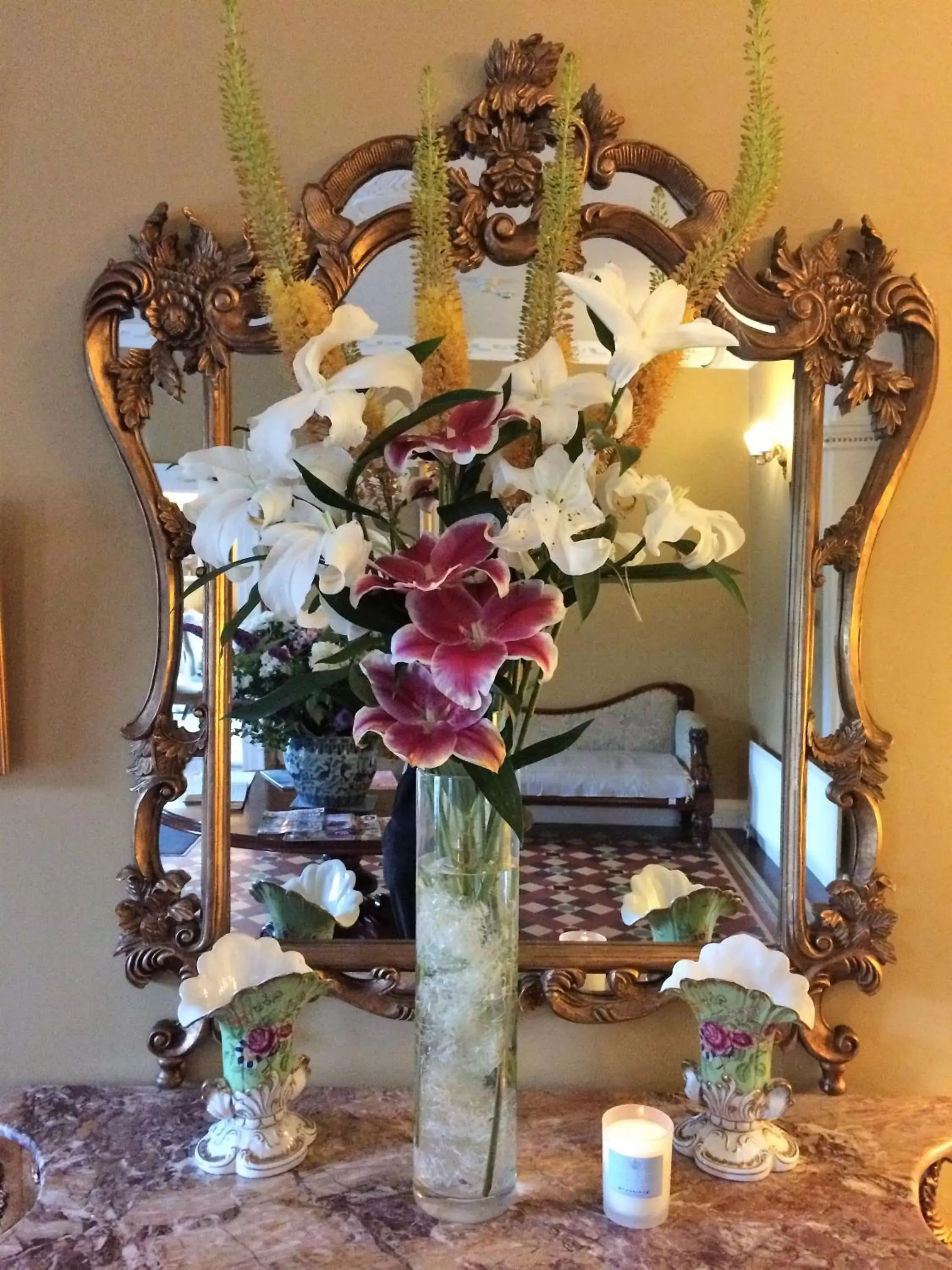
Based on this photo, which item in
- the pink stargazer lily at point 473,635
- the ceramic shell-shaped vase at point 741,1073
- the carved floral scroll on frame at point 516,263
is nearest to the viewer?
the pink stargazer lily at point 473,635

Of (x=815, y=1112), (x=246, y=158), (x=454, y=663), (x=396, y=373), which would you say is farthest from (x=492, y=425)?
(x=815, y=1112)

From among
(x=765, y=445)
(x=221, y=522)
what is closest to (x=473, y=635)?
(x=221, y=522)

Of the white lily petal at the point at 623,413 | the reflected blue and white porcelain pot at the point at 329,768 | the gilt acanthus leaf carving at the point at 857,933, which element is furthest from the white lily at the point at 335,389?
the gilt acanthus leaf carving at the point at 857,933

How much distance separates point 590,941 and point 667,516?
601 millimetres

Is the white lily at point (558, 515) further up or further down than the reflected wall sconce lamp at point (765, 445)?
further down

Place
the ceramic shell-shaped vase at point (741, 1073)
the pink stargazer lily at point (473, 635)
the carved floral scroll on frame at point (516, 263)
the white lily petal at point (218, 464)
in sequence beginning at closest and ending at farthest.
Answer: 1. the pink stargazer lily at point (473, 635)
2. the white lily petal at point (218, 464)
3. the ceramic shell-shaped vase at point (741, 1073)
4. the carved floral scroll on frame at point (516, 263)

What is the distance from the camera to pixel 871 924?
1.22 metres

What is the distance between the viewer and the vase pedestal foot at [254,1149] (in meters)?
1.07

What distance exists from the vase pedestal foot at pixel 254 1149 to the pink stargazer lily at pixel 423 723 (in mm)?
540

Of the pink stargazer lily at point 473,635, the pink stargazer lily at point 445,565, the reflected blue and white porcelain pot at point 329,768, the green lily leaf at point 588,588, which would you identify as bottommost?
the reflected blue and white porcelain pot at point 329,768

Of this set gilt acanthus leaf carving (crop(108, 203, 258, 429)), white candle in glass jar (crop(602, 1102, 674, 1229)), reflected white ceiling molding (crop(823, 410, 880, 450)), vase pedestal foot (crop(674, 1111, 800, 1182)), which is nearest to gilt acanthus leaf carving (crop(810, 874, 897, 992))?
vase pedestal foot (crop(674, 1111, 800, 1182))

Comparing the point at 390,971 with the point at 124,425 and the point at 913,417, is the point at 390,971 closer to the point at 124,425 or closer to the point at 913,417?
the point at 124,425

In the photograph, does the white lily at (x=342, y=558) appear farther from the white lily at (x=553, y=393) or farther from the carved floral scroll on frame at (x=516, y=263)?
the carved floral scroll on frame at (x=516, y=263)

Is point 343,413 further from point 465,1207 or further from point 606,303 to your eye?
point 465,1207
